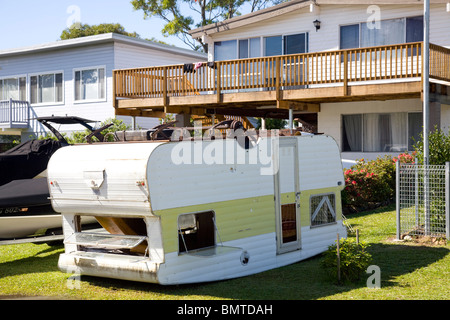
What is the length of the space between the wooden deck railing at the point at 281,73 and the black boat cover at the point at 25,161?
746 centimetres

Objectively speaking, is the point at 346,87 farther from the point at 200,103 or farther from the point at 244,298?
the point at 244,298

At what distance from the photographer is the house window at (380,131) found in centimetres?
1934

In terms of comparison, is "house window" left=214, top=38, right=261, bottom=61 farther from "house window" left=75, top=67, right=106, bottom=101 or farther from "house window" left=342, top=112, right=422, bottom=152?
"house window" left=75, top=67, right=106, bottom=101

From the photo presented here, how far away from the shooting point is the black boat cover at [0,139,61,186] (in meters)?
12.7

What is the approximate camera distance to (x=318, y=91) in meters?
18.3

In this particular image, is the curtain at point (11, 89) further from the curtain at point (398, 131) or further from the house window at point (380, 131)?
the curtain at point (398, 131)

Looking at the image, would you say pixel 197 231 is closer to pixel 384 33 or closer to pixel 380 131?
pixel 380 131

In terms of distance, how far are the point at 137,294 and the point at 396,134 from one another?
1323 centimetres

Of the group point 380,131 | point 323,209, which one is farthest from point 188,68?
point 323,209

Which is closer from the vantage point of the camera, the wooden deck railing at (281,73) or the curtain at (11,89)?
the wooden deck railing at (281,73)

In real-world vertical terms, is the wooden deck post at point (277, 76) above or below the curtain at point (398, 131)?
above

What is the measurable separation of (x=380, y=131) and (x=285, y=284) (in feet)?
39.7

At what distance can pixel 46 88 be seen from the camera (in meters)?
28.2

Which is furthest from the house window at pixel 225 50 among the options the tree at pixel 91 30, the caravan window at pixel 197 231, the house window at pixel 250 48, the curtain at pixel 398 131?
the tree at pixel 91 30
